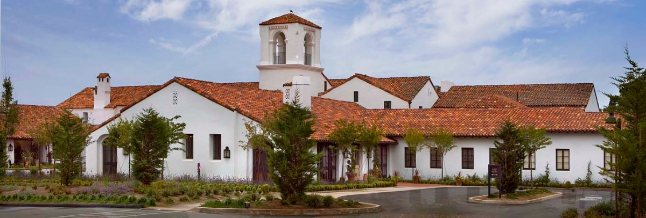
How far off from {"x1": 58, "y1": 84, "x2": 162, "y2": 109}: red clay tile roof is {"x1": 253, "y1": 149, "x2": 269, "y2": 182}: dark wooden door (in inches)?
1047

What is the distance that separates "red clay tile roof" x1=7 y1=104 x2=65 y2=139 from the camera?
62781 millimetres

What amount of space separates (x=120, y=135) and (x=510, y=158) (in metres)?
18.6

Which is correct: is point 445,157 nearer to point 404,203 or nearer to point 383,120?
point 383,120

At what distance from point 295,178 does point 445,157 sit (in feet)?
68.8

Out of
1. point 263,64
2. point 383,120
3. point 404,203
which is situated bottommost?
point 404,203

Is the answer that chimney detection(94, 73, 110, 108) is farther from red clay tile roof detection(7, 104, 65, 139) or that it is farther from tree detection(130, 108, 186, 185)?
tree detection(130, 108, 186, 185)

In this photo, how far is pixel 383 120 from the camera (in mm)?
48500

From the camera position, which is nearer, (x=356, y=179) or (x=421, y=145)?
(x=356, y=179)

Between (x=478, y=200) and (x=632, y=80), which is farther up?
(x=632, y=80)

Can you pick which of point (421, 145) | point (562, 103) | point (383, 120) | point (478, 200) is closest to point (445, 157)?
point (421, 145)

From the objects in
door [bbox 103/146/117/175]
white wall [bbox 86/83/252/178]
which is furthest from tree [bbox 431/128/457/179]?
door [bbox 103/146/117/175]

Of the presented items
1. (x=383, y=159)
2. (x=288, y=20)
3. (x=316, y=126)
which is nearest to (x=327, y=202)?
(x=316, y=126)

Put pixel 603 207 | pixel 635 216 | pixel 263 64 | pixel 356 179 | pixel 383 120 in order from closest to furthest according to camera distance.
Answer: pixel 635 216 → pixel 603 207 → pixel 356 179 → pixel 383 120 → pixel 263 64

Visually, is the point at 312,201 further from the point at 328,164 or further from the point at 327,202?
the point at 328,164
